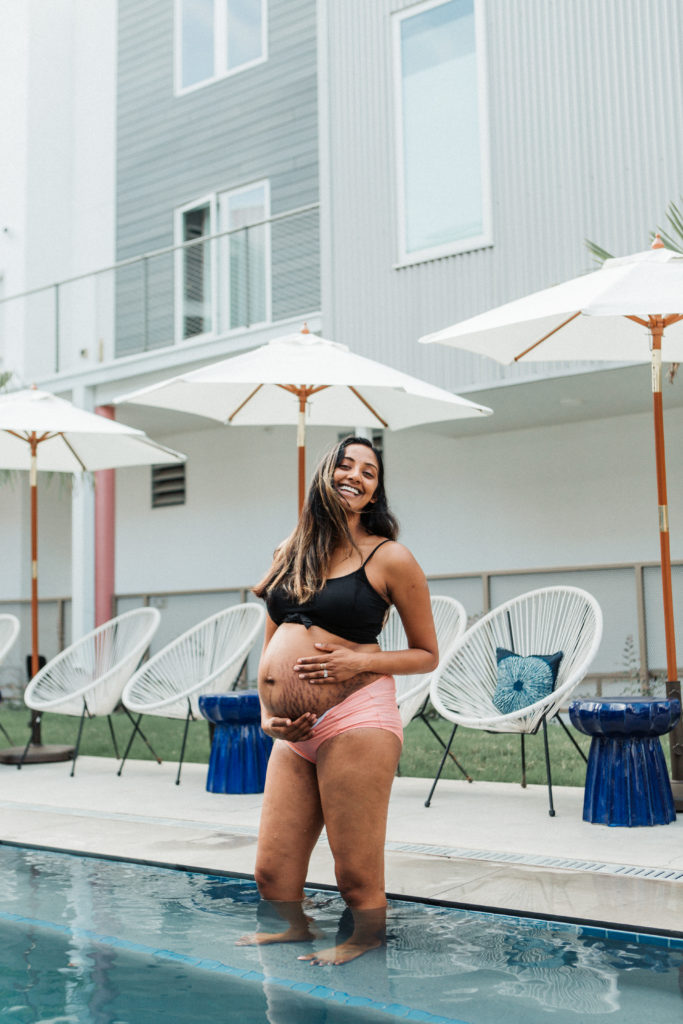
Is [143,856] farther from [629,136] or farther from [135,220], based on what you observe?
[135,220]

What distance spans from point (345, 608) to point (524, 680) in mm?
2604

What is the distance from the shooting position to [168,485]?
1438 centimetres

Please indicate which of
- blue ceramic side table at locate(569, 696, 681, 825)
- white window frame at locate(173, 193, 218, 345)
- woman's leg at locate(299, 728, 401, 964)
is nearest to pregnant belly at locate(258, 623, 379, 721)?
woman's leg at locate(299, 728, 401, 964)

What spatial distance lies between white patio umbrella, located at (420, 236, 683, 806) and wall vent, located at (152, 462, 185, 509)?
9.23m

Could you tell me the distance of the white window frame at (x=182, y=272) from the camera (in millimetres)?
11820

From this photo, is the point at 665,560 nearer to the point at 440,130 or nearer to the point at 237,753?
the point at 237,753

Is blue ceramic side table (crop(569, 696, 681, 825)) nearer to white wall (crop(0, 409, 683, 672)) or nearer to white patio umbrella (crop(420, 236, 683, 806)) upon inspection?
white patio umbrella (crop(420, 236, 683, 806))

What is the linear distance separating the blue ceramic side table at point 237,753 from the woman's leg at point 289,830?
2.57 m

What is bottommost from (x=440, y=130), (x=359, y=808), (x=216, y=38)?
(x=359, y=808)

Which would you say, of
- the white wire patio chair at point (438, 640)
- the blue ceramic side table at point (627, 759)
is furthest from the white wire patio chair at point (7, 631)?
the blue ceramic side table at point (627, 759)

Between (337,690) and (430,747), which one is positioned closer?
(337,690)

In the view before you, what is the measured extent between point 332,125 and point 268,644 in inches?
321

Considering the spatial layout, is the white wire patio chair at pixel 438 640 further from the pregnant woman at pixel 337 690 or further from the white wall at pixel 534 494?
Result: the white wall at pixel 534 494

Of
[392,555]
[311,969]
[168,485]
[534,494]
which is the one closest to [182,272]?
[168,485]
